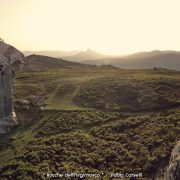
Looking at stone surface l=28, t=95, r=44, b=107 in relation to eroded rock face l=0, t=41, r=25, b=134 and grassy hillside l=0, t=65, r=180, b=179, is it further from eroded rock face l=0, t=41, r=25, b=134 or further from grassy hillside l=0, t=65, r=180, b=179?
eroded rock face l=0, t=41, r=25, b=134

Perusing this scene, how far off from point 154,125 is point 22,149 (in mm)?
19931

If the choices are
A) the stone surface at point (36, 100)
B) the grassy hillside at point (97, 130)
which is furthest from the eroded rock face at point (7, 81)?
the stone surface at point (36, 100)

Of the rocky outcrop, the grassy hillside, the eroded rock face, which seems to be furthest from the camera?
the eroded rock face

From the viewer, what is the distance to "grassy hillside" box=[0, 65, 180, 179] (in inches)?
1722

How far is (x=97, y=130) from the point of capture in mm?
55062

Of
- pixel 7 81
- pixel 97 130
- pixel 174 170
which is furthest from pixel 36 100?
pixel 174 170

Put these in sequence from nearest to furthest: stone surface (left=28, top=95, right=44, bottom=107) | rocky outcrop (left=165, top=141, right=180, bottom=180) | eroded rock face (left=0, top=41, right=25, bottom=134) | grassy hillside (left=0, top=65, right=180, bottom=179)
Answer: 1. rocky outcrop (left=165, top=141, right=180, bottom=180)
2. grassy hillside (left=0, top=65, right=180, bottom=179)
3. eroded rock face (left=0, top=41, right=25, bottom=134)
4. stone surface (left=28, top=95, right=44, bottom=107)

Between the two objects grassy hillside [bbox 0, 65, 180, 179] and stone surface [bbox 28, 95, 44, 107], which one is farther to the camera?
stone surface [bbox 28, 95, 44, 107]

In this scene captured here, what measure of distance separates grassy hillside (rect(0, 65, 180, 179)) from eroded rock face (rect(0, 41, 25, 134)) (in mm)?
1846

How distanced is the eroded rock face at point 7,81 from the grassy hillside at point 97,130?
1846 mm

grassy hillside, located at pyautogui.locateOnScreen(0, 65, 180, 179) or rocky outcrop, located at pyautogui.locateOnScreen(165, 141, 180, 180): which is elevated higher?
rocky outcrop, located at pyautogui.locateOnScreen(165, 141, 180, 180)

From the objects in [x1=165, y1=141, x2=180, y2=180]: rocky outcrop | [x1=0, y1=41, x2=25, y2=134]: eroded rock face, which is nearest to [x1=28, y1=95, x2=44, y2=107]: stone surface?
[x1=0, y1=41, x2=25, y2=134]: eroded rock face

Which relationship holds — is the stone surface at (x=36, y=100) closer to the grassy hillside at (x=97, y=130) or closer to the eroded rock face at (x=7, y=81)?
the grassy hillside at (x=97, y=130)

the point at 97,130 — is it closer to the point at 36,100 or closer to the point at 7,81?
the point at 7,81
